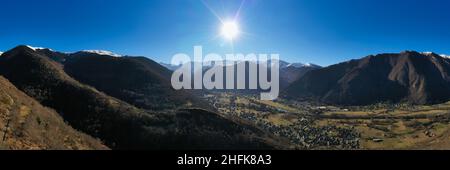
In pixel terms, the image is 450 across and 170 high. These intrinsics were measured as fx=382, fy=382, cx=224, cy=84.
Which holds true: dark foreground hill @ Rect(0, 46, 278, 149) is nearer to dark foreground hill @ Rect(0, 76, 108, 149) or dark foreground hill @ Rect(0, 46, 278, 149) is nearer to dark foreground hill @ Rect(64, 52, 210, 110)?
dark foreground hill @ Rect(0, 76, 108, 149)

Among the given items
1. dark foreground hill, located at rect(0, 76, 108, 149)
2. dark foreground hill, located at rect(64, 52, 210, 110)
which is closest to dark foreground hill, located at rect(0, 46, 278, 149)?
dark foreground hill, located at rect(0, 76, 108, 149)

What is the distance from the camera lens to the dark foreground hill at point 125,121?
101625mm

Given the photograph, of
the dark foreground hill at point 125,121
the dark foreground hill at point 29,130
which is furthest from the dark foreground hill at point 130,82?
the dark foreground hill at point 29,130

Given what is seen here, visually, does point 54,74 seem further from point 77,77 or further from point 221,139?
point 221,139

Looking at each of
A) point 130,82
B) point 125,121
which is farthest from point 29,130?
point 130,82

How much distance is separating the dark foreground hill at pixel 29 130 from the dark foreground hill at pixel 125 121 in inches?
832

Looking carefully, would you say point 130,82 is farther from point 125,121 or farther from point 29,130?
point 29,130

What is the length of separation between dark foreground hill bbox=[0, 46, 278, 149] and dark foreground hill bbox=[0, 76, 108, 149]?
2113 centimetres

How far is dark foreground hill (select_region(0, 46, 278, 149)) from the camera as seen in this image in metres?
102

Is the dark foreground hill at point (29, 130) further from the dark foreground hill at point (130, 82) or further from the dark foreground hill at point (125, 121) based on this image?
the dark foreground hill at point (130, 82)

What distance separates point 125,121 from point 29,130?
51.8m
